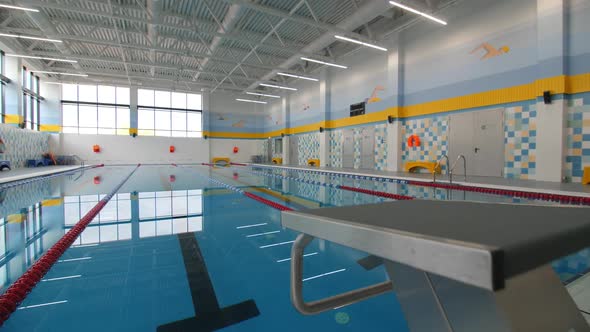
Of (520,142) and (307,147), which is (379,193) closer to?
(520,142)

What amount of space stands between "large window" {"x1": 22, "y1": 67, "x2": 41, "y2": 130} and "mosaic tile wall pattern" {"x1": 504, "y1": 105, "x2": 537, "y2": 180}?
21.8 m

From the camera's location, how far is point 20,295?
217 centimetres

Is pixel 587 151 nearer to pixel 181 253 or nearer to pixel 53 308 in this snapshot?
pixel 181 253

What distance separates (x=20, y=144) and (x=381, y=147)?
17.0 m

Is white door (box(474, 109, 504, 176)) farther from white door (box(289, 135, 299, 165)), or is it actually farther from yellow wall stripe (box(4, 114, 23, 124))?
yellow wall stripe (box(4, 114, 23, 124))

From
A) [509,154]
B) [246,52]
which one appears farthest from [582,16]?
[246,52]

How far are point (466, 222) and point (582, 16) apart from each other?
31.5 ft

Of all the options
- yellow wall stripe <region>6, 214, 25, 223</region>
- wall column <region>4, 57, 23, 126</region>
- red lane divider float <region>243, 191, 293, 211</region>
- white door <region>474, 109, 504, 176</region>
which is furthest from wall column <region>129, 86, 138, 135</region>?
white door <region>474, 109, 504, 176</region>

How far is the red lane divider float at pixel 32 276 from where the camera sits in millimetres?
2021

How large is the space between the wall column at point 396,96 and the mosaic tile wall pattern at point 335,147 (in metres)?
4.07

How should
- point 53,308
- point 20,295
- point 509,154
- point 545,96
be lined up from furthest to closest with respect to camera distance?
point 509,154 < point 545,96 < point 20,295 < point 53,308

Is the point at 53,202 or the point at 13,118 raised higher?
the point at 13,118

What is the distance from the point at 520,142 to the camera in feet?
26.2

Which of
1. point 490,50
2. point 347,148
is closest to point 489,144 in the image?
point 490,50
